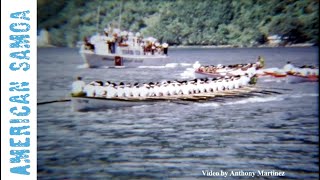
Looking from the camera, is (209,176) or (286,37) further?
(286,37)

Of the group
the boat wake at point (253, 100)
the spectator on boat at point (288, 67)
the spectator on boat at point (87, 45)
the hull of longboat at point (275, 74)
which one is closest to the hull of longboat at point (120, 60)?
the spectator on boat at point (87, 45)

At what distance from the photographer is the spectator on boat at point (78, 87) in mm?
3371

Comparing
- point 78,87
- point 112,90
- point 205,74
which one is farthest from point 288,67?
point 78,87

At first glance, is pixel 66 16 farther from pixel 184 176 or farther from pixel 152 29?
pixel 184 176

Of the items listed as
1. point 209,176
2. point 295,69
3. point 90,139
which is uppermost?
point 295,69


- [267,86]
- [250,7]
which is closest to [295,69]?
[267,86]

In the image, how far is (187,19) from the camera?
11.4 feet

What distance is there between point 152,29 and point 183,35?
230mm

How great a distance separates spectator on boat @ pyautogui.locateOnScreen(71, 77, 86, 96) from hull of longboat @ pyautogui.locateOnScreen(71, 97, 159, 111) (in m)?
0.03

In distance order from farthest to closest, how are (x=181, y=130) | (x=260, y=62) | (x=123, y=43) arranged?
(x=123, y=43) < (x=260, y=62) < (x=181, y=130)

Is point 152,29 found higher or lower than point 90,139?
higher

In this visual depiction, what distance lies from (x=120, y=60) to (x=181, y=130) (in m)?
0.69

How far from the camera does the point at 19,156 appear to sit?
3246 mm

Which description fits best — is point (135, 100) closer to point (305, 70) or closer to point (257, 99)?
point (257, 99)
